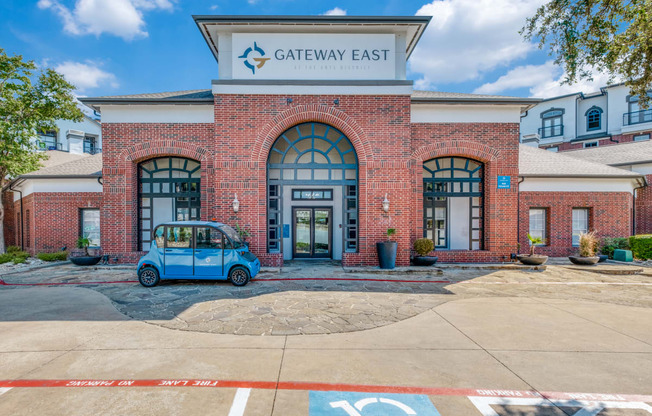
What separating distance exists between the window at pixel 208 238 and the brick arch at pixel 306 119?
3686 mm

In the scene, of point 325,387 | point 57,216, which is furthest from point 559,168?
point 57,216

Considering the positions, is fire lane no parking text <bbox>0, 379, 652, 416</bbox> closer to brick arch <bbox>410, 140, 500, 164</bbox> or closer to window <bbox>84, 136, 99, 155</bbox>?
brick arch <bbox>410, 140, 500, 164</bbox>

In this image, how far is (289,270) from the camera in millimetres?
11836

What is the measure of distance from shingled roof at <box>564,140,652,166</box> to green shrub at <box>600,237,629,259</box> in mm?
7065

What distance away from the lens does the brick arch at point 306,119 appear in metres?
12.1

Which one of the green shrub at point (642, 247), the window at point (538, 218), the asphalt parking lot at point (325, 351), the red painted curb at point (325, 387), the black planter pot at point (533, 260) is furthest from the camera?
the window at point (538, 218)

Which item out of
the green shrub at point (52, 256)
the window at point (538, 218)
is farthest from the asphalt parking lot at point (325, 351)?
the window at point (538, 218)

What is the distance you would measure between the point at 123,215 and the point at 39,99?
22.5 feet

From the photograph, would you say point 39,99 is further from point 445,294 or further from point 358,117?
point 445,294

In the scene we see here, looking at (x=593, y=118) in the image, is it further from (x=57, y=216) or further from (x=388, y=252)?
(x=57, y=216)

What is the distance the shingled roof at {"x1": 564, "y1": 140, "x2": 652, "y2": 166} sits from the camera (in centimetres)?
1943

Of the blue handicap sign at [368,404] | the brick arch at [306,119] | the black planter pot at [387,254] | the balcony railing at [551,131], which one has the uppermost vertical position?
the balcony railing at [551,131]

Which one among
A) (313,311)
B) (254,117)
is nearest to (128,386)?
(313,311)

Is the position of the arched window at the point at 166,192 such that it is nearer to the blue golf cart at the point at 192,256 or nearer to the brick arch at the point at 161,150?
the brick arch at the point at 161,150
